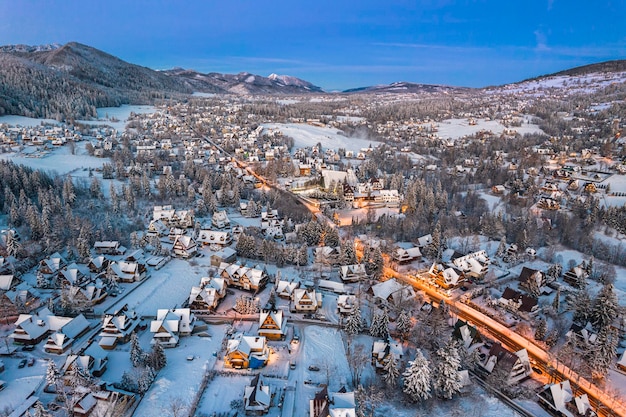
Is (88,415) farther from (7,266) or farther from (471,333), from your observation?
(471,333)

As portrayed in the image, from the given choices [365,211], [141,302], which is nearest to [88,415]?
[141,302]

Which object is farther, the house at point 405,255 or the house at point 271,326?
the house at point 405,255

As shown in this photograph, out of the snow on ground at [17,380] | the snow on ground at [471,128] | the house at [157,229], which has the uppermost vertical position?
the snow on ground at [471,128]

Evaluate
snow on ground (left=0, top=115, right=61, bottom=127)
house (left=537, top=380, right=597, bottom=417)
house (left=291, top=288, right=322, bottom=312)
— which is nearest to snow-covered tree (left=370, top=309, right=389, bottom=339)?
house (left=291, top=288, right=322, bottom=312)

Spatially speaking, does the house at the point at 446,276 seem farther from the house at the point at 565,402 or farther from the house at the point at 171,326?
the house at the point at 171,326

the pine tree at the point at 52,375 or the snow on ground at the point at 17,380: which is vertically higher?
the pine tree at the point at 52,375

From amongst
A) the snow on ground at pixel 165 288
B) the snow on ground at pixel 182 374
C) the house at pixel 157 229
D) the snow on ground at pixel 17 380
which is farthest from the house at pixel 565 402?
the house at pixel 157 229

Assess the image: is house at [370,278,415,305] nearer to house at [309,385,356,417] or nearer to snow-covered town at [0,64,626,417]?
snow-covered town at [0,64,626,417]
